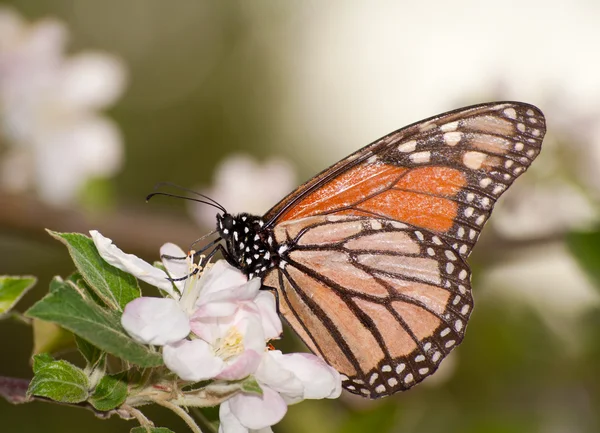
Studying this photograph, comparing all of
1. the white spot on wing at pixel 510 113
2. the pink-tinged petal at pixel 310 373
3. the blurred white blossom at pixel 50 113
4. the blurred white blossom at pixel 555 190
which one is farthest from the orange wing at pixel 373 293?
the blurred white blossom at pixel 50 113

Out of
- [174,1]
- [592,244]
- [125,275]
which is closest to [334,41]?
[174,1]

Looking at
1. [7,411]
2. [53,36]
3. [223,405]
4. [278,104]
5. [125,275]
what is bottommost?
[7,411]

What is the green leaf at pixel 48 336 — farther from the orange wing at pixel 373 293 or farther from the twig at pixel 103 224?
the twig at pixel 103 224

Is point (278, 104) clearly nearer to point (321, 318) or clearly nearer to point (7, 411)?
point (7, 411)

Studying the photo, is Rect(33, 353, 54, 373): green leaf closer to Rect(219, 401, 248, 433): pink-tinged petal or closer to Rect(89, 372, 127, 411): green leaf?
Rect(89, 372, 127, 411): green leaf

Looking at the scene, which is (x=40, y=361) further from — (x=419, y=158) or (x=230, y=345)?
(x=419, y=158)

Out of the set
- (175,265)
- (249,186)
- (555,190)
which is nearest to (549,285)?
(555,190)
